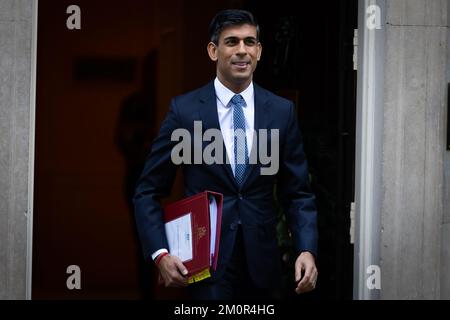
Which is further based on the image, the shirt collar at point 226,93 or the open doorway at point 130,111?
the open doorway at point 130,111

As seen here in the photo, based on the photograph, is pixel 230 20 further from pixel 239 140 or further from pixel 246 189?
pixel 246 189

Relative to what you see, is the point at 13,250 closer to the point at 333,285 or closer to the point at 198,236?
the point at 198,236

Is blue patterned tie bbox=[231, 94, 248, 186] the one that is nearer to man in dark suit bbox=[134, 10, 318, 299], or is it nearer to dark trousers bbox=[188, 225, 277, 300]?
man in dark suit bbox=[134, 10, 318, 299]

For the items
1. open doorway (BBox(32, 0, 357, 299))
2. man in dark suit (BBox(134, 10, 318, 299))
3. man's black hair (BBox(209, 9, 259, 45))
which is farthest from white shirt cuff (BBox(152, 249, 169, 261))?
open doorway (BBox(32, 0, 357, 299))

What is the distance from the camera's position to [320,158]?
596cm

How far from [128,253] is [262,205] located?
1.88m

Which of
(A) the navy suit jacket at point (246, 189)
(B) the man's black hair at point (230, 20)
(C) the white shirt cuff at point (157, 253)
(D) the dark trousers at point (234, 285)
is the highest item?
(B) the man's black hair at point (230, 20)

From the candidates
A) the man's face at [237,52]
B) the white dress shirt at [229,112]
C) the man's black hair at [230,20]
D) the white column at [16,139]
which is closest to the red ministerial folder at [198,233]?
the white dress shirt at [229,112]

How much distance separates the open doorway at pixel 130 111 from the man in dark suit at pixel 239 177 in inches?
44.9

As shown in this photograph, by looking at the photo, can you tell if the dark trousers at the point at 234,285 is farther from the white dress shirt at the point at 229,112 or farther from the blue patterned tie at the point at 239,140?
the white dress shirt at the point at 229,112

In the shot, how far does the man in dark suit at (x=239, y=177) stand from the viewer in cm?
423

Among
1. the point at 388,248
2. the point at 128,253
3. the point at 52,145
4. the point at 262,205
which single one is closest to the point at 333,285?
the point at 388,248

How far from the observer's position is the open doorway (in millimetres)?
5602

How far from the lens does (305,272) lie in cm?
416
